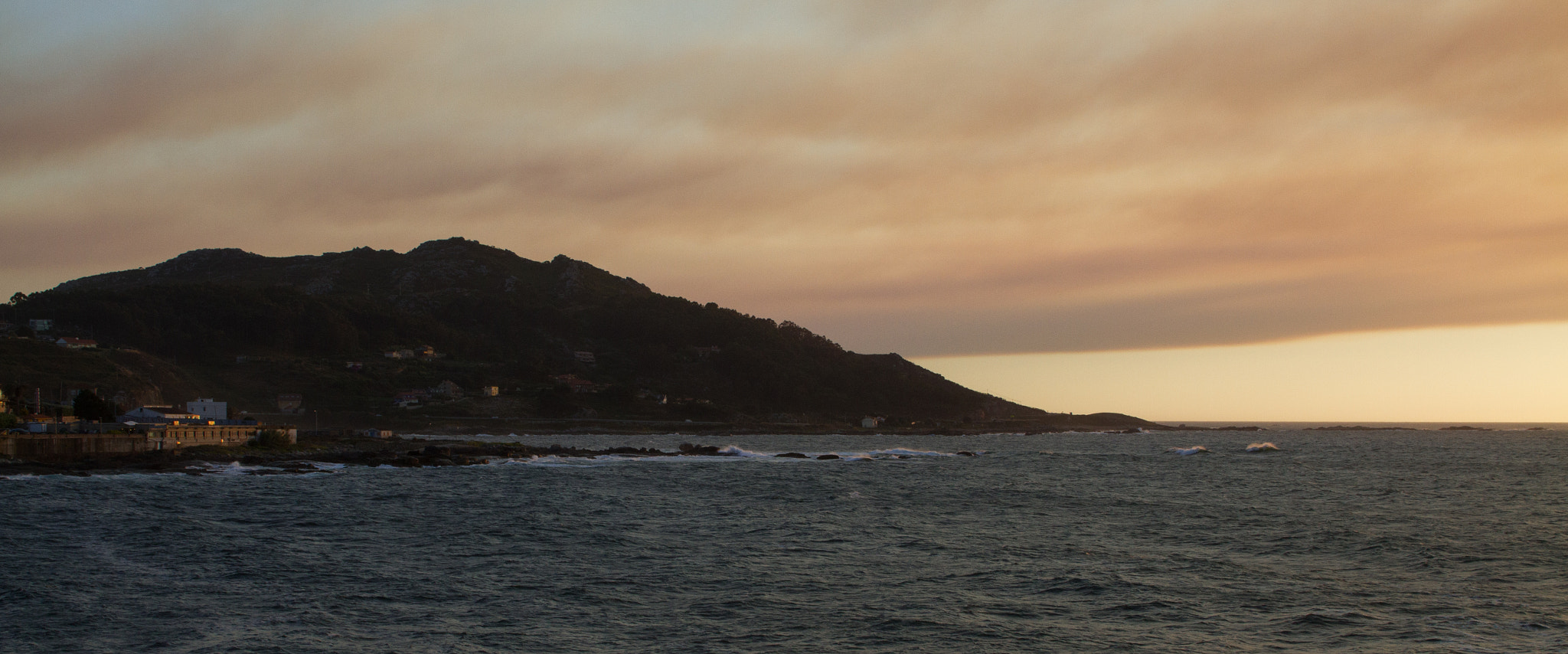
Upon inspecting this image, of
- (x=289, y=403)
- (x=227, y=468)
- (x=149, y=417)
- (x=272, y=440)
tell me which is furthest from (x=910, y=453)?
(x=289, y=403)

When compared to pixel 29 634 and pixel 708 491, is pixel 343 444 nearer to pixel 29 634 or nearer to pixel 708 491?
pixel 708 491

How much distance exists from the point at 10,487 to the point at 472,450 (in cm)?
4769

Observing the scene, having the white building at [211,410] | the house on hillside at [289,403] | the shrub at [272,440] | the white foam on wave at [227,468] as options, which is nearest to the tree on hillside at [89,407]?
the shrub at [272,440]

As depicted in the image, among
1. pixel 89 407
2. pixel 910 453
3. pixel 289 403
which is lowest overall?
pixel 910 453

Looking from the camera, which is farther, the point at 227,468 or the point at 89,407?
the point at 89,407

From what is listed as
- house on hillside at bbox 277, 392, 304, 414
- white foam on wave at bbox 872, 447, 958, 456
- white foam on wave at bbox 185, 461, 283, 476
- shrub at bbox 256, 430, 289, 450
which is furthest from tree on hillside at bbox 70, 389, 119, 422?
house on hillside at bbox 277, 392, 304, 414

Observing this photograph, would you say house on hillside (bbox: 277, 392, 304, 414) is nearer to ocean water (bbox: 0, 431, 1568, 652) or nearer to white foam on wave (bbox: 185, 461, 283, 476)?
white foam on wave (bbox: 185, 461, 283, 476)

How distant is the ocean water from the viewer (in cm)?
2530

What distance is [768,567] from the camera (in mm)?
35219

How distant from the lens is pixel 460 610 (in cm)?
2814

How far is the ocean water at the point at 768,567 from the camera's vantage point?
25297 millimetres

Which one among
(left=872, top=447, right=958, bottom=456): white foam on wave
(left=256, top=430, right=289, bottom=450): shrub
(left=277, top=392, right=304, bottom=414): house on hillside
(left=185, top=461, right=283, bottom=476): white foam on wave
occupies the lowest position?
(left=872, top=447, right=958, bottom=456): white foam on wave

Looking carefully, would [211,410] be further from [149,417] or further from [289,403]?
[289,403]

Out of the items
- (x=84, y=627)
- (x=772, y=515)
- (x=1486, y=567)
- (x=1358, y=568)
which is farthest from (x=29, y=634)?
(x=1486, y=567)
